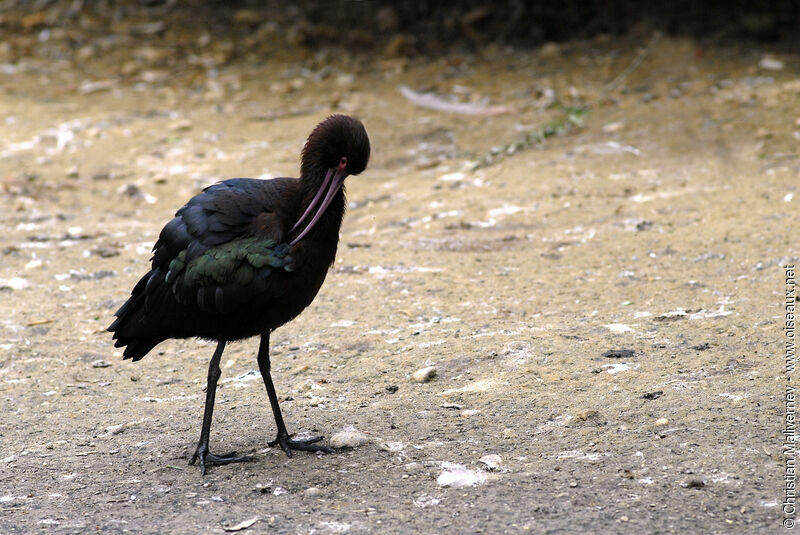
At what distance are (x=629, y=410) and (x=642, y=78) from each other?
6.07 m

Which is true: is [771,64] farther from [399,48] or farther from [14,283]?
[14,283]

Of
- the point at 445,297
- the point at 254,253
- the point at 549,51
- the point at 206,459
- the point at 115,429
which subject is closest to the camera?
the point at 254,253

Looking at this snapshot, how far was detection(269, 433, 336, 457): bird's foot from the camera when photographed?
4293mm

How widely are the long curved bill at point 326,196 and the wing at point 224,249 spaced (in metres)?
0.09

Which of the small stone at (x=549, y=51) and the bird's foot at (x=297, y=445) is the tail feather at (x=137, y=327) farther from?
the small stone at (x=549, y=51)

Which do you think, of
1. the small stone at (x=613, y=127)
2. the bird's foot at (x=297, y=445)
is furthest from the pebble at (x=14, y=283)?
the small stone at (x=613, y=127)

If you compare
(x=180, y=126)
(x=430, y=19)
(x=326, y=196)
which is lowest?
(x=180, y=126)

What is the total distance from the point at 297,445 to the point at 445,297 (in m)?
1.86

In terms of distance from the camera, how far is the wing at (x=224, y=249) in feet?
13.3

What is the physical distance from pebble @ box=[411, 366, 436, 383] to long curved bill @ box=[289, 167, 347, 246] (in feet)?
3.69

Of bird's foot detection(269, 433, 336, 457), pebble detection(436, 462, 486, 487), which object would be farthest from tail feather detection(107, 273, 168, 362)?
pebble detection(436, 462, 486, 487)

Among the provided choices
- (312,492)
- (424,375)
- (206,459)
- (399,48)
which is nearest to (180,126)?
(399,48)

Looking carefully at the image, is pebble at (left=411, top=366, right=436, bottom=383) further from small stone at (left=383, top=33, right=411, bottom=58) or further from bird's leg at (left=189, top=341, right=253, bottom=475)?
small stone at (left=383, top=33, right=411, bottom=58)

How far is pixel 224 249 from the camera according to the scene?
4.13 meters
